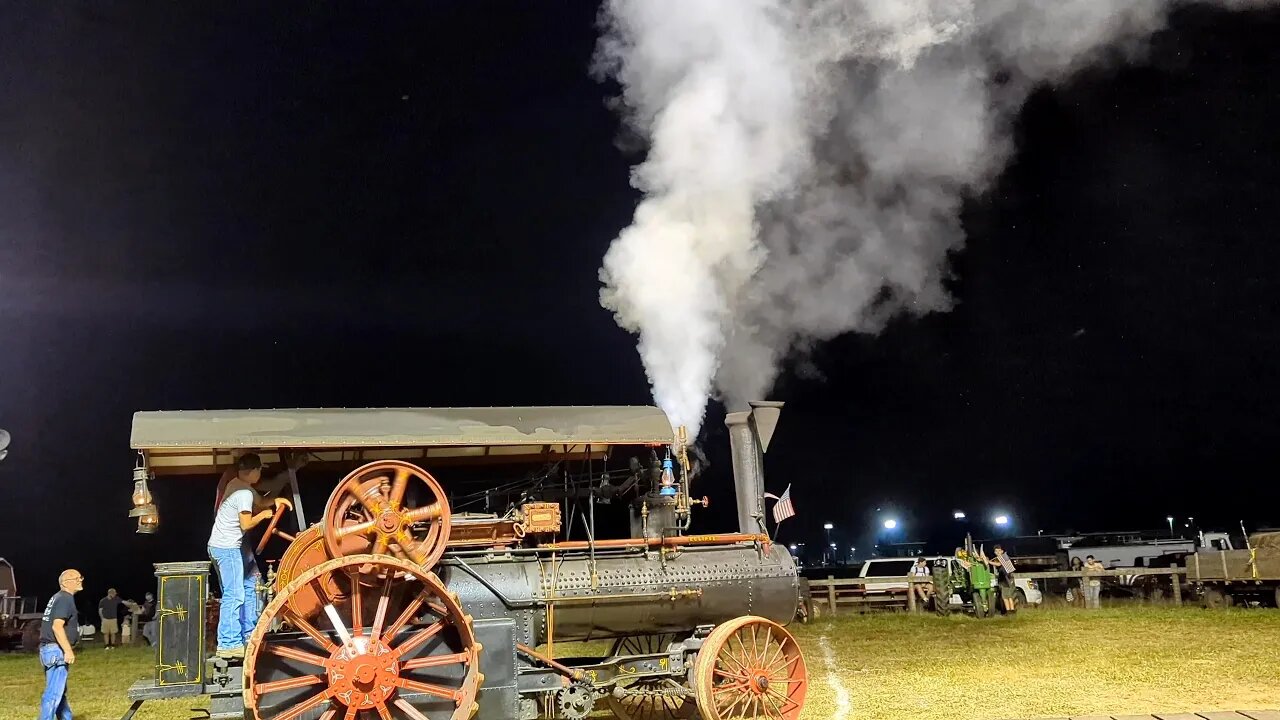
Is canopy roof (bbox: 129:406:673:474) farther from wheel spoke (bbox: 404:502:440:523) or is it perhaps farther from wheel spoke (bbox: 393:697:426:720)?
wheel spoke (bbox: 393:697:426:720)

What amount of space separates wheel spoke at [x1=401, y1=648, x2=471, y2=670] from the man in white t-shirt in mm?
1242

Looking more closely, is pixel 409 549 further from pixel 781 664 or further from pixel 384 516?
pixel 781 664

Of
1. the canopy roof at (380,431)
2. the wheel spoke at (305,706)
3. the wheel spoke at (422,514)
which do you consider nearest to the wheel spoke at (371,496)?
the wheel spoke at (422,514)


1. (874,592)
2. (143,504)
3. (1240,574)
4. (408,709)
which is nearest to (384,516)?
(408,709)

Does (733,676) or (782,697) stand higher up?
(733,676)

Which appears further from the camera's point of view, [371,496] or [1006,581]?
[1006,581]

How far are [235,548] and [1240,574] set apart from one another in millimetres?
17949

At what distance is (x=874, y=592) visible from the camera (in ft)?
67.2

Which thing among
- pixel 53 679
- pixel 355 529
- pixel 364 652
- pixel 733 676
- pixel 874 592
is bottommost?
pixel 874 592

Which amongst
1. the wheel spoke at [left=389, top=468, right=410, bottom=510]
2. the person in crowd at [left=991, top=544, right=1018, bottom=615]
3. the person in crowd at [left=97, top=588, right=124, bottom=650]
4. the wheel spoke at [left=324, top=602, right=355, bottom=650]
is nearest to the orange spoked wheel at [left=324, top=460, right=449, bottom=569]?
the wheel spoke at [left=389, top=468, right=410, bottom=510]

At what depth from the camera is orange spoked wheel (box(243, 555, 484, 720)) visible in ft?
21.8

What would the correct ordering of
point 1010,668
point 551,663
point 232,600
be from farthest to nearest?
point 1010,668
point 551,663
point 232,600

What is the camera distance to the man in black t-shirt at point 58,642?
8.47m

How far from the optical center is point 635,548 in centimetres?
798
